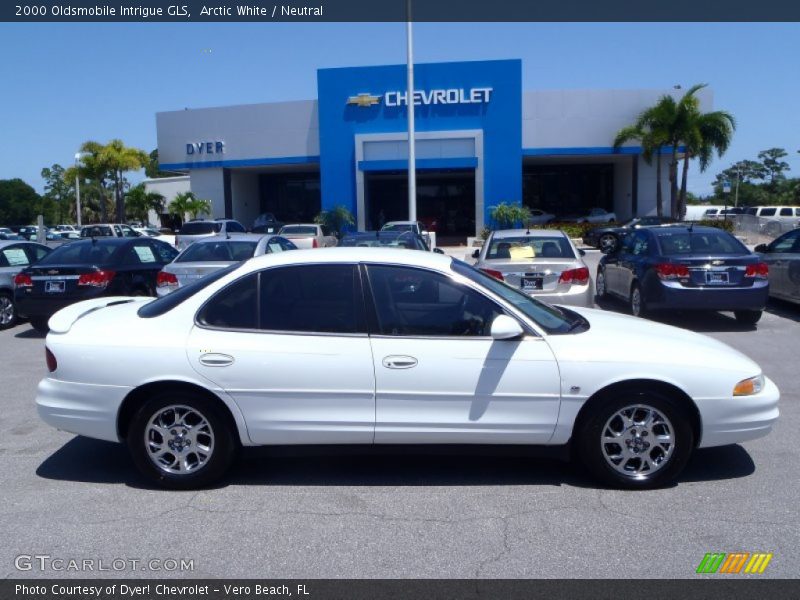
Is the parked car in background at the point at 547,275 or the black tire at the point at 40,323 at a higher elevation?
the parked car in background at the point at 547,275

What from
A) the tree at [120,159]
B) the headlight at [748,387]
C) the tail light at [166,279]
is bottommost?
the headlight at [748,387]

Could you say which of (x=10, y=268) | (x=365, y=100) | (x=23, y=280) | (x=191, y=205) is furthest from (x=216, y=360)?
(x=191, y=205)

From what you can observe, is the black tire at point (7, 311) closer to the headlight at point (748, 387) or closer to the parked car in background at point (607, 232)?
the headlight at point (748, 387)

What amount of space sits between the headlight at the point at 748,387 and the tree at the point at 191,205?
39.9m

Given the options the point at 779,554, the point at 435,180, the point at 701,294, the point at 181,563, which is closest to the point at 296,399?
the point at 181,563

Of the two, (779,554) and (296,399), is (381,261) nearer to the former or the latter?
(296,399)

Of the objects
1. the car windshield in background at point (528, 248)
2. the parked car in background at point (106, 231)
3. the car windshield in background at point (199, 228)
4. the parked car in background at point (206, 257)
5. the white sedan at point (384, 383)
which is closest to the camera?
the white sedan at point (384, 383)

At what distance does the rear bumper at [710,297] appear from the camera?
1102 centimetres

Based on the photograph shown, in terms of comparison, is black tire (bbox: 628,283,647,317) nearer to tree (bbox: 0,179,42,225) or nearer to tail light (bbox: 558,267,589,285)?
tail light (bbox: 558,267,589,285)

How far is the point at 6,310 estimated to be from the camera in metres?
12.6

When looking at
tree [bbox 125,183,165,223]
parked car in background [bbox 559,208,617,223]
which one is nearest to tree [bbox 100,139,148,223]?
tree [bbox 125,183,165,223]

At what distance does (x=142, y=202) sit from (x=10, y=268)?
42284 millimetres
